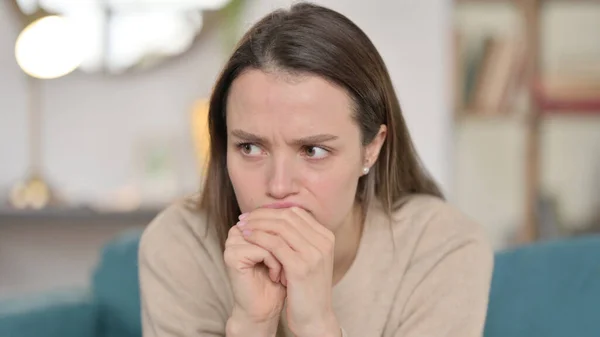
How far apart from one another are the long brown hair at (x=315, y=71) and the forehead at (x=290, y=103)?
0.01m

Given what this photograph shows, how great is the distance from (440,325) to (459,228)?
0.18 meters

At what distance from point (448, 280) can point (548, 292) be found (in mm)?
262

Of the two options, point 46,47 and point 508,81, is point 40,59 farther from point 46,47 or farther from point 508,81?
point 508,81

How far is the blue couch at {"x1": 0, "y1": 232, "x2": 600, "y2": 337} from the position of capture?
Result: 1.54m

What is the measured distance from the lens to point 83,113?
3.29 meters

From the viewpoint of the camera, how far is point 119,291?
1.96 m

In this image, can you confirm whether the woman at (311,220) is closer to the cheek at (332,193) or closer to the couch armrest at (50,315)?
the cheek at (332,193)

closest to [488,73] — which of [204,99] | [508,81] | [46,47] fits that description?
[508,81]

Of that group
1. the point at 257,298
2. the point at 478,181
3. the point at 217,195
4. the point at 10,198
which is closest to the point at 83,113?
the point at 10,198

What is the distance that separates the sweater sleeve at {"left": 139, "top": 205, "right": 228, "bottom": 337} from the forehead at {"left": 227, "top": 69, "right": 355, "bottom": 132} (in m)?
0.31

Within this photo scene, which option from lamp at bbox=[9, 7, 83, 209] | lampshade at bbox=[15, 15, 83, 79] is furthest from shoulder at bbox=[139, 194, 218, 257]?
lampshade at bbox=[15, 15, 83, 79]

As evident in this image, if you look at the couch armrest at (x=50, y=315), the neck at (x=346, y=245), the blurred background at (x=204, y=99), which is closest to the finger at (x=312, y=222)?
the neck at (x=346, y=245)

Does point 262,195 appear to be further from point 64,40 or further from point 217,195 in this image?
point 64,40

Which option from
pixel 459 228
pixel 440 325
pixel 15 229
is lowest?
pixel 15 229
